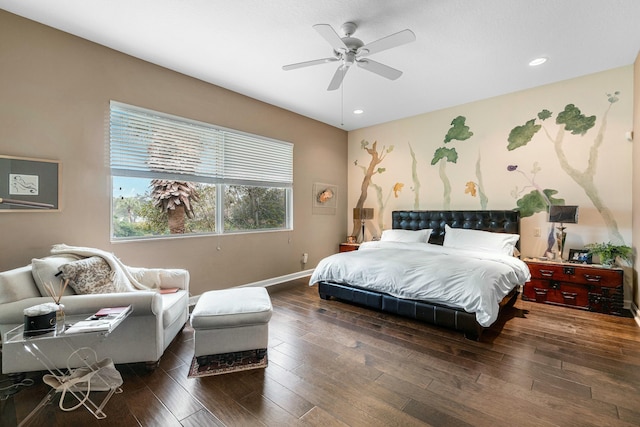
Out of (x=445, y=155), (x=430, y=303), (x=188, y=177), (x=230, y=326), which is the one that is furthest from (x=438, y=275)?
(x=188, y=177)

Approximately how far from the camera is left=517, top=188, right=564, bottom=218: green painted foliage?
157 inches

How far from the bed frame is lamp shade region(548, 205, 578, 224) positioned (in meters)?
0.47

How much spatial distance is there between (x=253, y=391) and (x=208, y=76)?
3626 mm

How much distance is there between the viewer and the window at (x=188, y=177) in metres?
3.19

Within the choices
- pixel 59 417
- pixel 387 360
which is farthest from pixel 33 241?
pixel 387 360

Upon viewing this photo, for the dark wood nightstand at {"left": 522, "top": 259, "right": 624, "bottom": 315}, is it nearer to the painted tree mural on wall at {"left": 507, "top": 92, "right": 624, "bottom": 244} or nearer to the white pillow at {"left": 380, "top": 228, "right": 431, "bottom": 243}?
the painted tree mural on wall at {"left": 507, "top": 92, "right": 624, "bottom": 244}

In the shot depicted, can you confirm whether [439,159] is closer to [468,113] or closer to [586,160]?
[468,113]

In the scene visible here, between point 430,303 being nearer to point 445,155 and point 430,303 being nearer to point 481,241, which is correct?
point 481,241

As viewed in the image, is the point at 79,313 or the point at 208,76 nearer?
the point at 79,313

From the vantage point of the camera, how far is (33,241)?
2588 mm

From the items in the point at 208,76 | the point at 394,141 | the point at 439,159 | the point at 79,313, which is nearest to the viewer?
the point at 79,313

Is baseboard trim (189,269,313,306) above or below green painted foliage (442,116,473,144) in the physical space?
below

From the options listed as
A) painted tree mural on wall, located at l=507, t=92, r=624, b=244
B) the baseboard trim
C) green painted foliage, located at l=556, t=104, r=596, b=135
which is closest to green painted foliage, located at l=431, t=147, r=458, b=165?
painted tree mural on wall, located at l=507, t=92, r=624, b=244

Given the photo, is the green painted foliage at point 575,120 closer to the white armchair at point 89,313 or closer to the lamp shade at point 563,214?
the lamp shade at point 563,214
